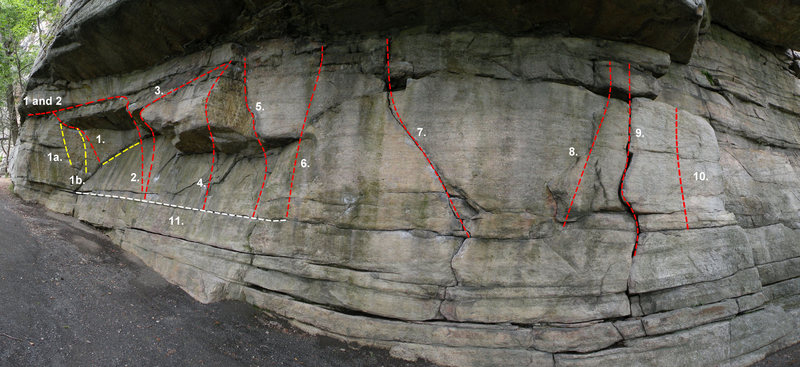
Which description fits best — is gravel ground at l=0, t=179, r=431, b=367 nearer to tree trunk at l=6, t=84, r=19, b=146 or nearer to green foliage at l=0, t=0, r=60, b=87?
tree trunk at l=6, t=84, r=19, b=146

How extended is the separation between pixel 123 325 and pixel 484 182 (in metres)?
4.66

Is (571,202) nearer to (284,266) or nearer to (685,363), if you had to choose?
(685,363)

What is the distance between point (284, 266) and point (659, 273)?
482 centimetres

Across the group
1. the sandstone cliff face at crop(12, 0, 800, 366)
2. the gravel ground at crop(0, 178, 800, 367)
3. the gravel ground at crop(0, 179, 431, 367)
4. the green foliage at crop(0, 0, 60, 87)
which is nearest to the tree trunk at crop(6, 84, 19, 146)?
the green foliage at crop(0, 0, 60, 87)

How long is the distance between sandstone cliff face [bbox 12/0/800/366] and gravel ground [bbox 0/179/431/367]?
28 centimetres

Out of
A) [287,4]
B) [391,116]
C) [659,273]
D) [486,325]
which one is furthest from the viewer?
[287,4]

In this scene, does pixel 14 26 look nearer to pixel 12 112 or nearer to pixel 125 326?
→ pixel 12 112

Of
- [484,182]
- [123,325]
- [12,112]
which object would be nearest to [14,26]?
[12,112]

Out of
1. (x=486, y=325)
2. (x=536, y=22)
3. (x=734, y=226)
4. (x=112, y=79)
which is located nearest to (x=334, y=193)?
(x=486, y=325)

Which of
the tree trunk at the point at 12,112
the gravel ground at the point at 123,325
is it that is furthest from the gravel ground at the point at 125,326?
the tree trunk at the point at 12,112

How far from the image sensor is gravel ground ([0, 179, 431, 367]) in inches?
152

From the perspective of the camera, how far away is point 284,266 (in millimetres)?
4910

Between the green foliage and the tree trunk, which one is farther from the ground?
the green foliage

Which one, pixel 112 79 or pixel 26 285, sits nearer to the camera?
pixel 26 285
